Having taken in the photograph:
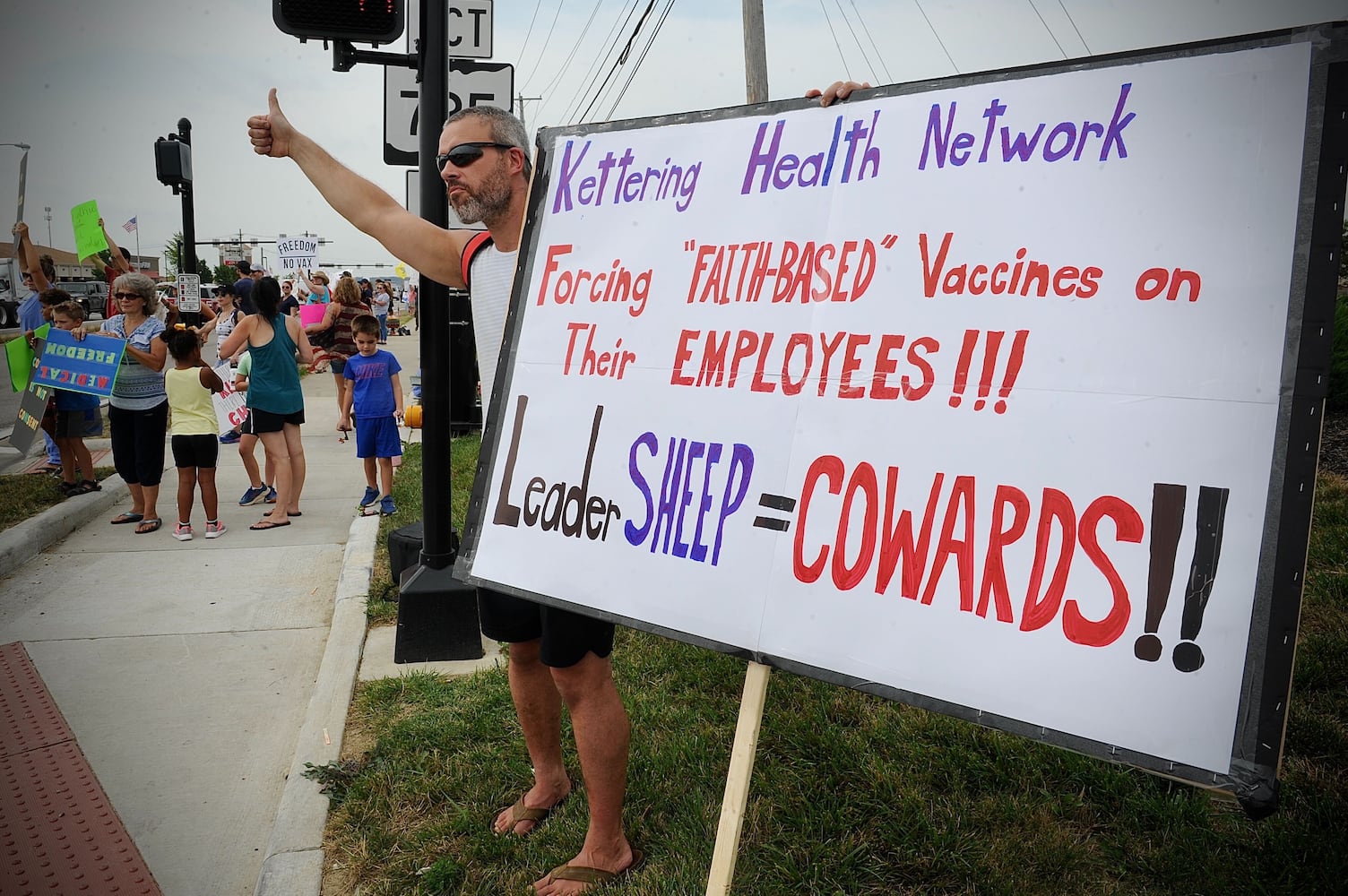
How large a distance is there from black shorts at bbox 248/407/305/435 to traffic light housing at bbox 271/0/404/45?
11.3 feet

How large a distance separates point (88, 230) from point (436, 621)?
572cm

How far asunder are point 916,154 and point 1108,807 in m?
2.15

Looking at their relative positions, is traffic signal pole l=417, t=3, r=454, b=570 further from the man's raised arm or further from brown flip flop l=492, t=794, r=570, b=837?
brown flip flop l=492, t=794, r=570, b=837

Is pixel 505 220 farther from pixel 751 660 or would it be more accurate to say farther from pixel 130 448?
pixel 130 448

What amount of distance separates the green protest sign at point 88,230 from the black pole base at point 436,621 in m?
5.31

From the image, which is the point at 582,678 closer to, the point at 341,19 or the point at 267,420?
the point at 341,19

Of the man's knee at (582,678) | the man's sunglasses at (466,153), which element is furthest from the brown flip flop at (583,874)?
the man's sunglasses at (466,153)

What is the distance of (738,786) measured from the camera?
1.85 metres

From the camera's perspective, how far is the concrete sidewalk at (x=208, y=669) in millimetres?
2861

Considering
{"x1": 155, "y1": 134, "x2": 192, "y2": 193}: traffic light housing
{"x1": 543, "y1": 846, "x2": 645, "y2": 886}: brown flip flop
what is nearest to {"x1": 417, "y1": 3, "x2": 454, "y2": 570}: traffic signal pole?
{"x1": 543, "y1": 846, "x2": 645, "y2": 886}: brown flip flop

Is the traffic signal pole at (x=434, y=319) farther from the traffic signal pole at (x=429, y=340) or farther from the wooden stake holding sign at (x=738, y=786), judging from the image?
the wooden stake holding sign at (x=738, y=786)

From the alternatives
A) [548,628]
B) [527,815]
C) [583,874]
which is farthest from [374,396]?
[583,874]

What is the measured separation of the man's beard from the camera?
99.0 inches

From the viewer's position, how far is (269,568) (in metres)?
5.57
